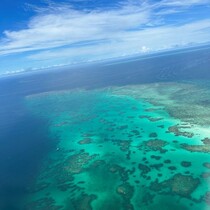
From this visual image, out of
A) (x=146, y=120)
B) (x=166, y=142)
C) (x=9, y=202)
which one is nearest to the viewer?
(x=9, y=202)

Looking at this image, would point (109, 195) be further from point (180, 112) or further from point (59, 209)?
point (180, 112)

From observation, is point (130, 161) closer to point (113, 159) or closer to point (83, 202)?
point (113, 159)

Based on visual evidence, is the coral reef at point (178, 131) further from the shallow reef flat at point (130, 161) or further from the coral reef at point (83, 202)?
the coral reef at point (83, 202)

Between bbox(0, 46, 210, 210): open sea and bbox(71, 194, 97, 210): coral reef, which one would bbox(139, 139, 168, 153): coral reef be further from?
bbox(71, 194, 97, 210): coral reef

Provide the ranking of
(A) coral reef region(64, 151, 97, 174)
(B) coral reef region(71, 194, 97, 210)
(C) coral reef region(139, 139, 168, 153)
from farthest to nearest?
(C) coral reef region(139, 139, 168, 153), (A) coral reef region(64, 151, 97, 174), (B) coral reef region(71, 194, 97, 210)

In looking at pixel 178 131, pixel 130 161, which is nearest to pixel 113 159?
pixel 130 161

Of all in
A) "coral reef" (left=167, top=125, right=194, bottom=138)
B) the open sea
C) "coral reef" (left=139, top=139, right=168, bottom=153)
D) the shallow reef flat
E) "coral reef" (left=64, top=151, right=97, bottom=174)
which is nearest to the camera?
the shallow reef flat

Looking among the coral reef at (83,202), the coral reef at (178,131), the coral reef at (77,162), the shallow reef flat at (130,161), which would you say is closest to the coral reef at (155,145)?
the shallow reef flat at (130,161)

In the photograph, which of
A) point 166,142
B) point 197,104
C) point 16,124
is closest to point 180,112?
point 197,104

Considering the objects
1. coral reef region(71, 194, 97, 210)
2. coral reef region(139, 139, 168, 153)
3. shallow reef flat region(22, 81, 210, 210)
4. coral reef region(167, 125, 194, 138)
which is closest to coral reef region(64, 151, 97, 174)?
shallow reef flat region(22, 81, 210, 210)
